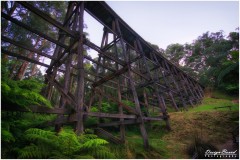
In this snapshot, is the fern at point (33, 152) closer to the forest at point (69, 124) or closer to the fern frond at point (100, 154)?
the forest at point (69, 124)

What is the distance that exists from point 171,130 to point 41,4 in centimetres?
1217

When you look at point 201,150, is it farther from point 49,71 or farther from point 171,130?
point 49,71

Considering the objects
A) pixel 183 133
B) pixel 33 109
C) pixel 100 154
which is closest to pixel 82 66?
pixel 33 109

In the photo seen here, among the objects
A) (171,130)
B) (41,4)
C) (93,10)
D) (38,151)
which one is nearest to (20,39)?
(41,4)

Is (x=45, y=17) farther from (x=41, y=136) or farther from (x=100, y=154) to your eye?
(x=100, y=154)

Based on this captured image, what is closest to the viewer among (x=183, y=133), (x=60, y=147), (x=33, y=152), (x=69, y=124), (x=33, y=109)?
(x=33, y=152)

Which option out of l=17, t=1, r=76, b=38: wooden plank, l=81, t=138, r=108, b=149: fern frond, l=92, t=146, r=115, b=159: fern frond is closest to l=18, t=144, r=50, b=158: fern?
l=81, t=138, r=108, b=149: fern frond

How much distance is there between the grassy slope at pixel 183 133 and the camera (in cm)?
550

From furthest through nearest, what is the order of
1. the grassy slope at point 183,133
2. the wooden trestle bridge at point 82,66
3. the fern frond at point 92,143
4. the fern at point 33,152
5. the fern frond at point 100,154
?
the grassy slope at point 183,133
the wooden trestle bridge at point 82,66
the fern frond at point 100,154
the fern frond at point 92,143
the fern at point 33,152

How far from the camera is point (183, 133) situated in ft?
24.8

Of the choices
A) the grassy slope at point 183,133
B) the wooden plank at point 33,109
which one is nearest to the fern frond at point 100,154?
the wooden plank at point 33,109

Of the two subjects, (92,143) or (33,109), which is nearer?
(92,143)

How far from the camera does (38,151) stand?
2.60 metres

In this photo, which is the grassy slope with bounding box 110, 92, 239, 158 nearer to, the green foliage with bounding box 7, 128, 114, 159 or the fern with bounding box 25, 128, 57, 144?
the green foliage with bounding box 7, 128, 114, 159
